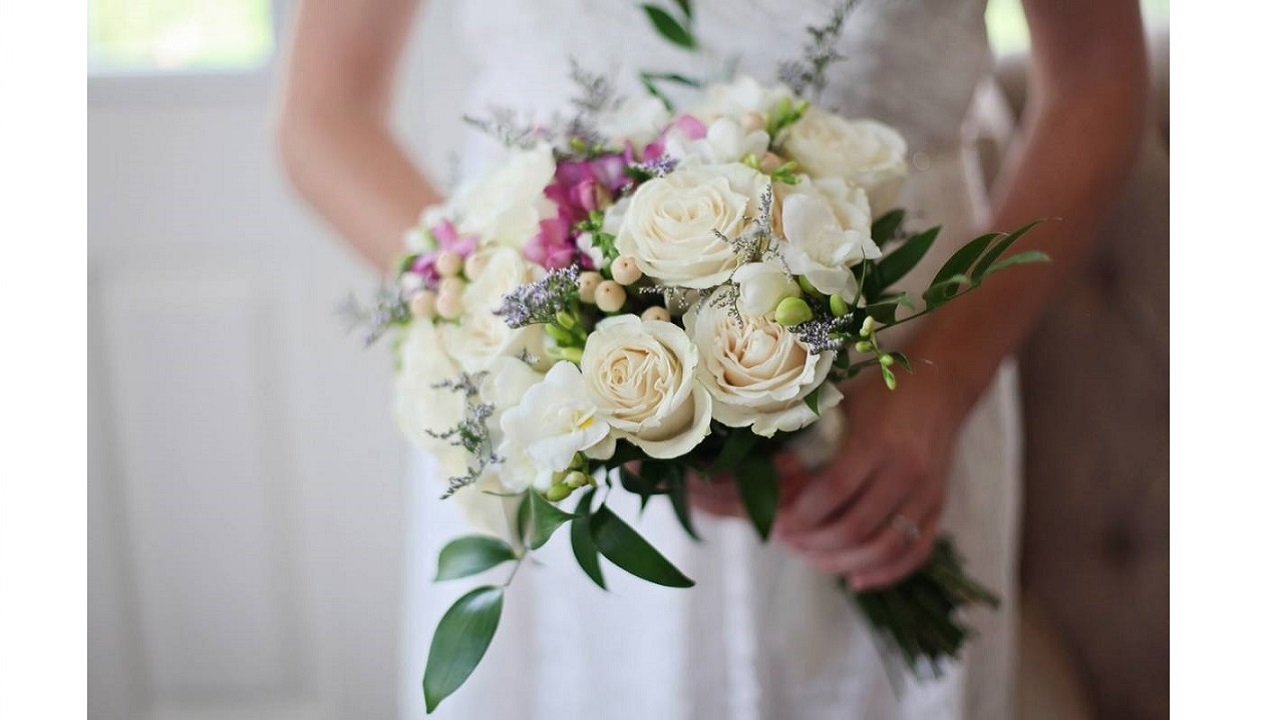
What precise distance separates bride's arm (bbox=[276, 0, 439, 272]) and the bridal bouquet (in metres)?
0.20

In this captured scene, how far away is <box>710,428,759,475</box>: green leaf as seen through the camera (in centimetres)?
52

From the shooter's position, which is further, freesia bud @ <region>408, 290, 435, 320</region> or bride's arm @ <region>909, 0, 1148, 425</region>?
bride's arm @ <region>909, 0, 1148, 425</region>

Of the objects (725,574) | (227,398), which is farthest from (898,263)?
(227,398)

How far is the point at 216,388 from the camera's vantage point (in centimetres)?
158

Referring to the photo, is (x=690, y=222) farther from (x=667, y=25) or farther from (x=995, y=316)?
(x=995, y=316)

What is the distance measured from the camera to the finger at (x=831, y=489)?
678mm

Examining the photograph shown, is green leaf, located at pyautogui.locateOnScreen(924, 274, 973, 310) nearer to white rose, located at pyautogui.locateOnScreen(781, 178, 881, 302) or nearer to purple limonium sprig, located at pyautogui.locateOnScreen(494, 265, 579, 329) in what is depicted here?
white rose, located at pyautogui.locateOnScreen(781, 178, 881, 302)

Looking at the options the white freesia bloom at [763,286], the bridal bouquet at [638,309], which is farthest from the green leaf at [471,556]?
the white freesia bloom at [763,286]

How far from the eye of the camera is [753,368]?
1.47 feet

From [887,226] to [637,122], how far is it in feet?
0.56

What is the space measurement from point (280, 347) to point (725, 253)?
51.7 inches

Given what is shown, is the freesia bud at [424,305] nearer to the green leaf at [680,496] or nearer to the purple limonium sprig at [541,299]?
the purple limonium sprig at [541,299]

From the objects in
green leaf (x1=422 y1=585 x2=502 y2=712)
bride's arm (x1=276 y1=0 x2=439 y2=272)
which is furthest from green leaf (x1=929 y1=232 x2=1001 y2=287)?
bride's arm (x1=276 y1=0 x2=439 y2=272)

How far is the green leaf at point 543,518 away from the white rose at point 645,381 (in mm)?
57
